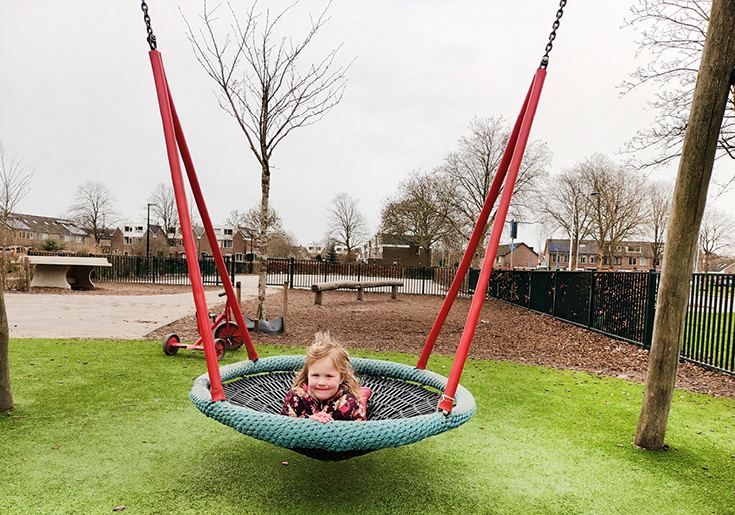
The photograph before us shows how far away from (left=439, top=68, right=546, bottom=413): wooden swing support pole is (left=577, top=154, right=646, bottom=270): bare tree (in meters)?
32.7

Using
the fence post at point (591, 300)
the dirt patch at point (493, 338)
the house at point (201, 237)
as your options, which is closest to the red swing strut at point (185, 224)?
the dirt patch at point (493, 338)

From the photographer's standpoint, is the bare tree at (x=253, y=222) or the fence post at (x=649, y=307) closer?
the fence post at (x=649, y=307)

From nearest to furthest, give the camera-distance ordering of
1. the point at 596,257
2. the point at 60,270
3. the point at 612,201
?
the point at 60,270
the point at 612,201
the point at 596,257

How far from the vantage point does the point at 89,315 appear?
9.70m

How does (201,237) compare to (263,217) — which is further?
(201,237)

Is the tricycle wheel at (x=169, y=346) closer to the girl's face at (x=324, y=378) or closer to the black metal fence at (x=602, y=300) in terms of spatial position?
the girl's face at (x=324, y=378)

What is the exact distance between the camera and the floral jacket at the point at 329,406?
2.54 meters

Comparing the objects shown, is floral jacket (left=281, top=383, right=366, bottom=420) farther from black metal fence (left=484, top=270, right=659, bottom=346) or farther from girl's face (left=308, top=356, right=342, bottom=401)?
black metal fence (left=484, top=270, right=659, bottom=346)

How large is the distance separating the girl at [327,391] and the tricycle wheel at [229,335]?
396 cm

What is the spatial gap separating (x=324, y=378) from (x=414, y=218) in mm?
31435

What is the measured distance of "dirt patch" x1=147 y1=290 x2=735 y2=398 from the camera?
6074mm

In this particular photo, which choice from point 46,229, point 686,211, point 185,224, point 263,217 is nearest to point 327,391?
point 185,224

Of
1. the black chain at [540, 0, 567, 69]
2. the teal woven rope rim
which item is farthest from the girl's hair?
the black chain at [540, 0, 567, 69]

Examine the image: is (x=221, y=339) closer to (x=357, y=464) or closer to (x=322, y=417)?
(x=357, y=464)
